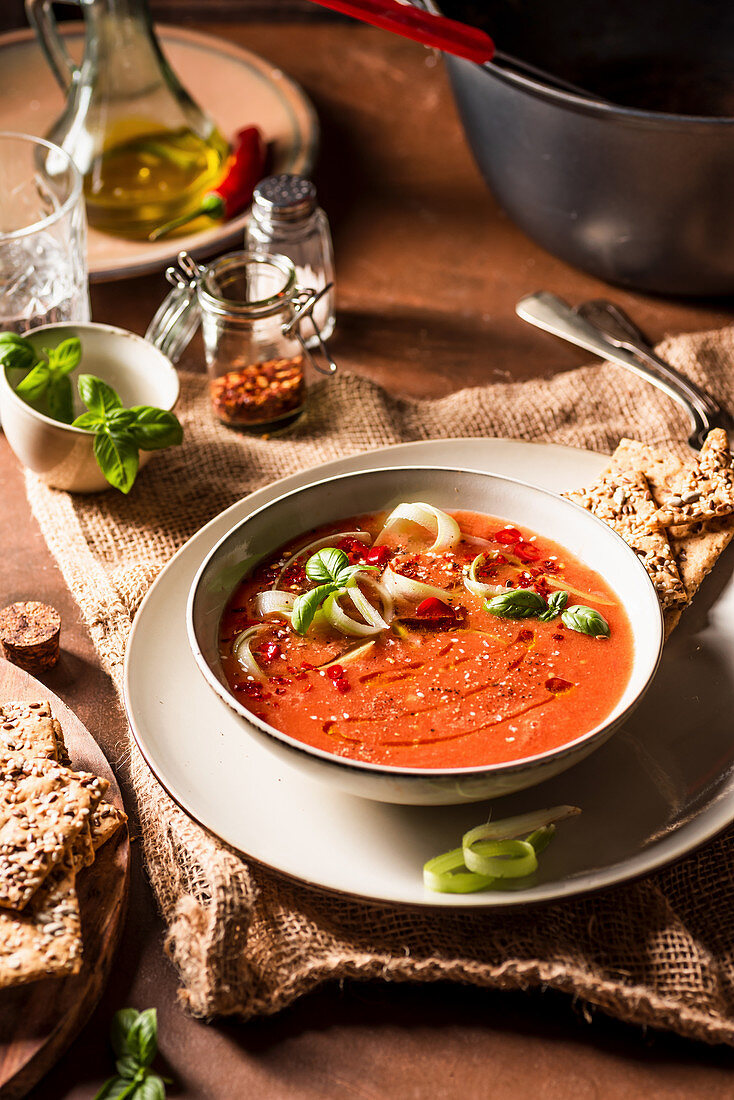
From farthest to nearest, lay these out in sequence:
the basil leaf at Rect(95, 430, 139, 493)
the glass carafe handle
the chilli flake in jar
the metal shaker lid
Answer: 1. the glass carafe handle
2. the metal shaker lid
3. the chilli flake in jar
4. the basil leaf at Rect(95, 430, 139, 493)

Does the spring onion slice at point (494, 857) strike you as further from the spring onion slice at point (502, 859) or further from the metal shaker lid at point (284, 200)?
the metal shaker lid at point (284, 200)

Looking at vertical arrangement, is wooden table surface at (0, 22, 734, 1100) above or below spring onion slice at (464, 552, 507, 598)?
below

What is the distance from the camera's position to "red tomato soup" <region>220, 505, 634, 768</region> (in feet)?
5.37

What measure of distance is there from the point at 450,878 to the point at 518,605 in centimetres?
47

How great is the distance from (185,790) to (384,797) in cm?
31

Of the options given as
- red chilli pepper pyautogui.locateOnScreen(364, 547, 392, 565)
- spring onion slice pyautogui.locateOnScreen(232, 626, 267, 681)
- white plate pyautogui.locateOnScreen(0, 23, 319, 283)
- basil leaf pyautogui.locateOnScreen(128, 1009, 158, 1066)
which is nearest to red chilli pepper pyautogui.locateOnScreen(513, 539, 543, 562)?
red chilli pepper pyautogui.locateOnScreen(364, 547, 392, 565)

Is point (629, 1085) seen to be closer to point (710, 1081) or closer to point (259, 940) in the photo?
point (710, 1081)

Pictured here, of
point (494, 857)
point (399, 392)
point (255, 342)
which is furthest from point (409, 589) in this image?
point (399, 392)

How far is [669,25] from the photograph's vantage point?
3305 mm

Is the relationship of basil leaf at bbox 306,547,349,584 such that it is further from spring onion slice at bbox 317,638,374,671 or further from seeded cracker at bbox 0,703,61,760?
seeded cracker at bbox 0,703,61,760

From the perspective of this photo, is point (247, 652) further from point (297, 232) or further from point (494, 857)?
point (297, 232)

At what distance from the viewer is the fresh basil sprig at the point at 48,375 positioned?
7.69 ft

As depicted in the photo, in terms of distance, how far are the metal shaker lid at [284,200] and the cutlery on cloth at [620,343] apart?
0.62 m

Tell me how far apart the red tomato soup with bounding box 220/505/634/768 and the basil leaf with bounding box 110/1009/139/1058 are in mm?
436
